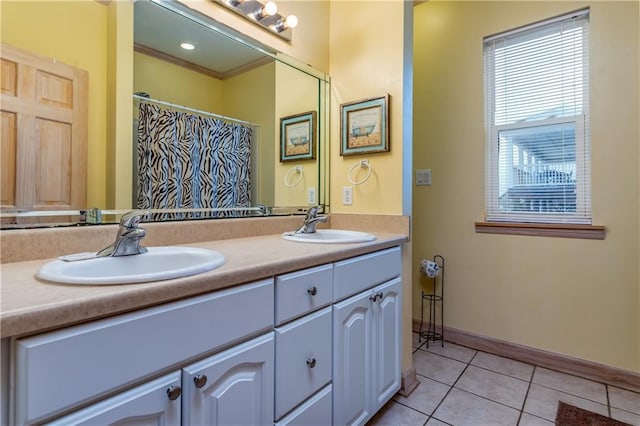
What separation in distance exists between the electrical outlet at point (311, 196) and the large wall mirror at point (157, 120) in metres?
0.03

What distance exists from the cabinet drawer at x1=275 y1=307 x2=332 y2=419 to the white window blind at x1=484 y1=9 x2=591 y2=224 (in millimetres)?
1618

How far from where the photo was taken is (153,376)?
0.67 meters

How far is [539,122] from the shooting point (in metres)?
2.02

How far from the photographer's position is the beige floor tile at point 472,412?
4.96 ft

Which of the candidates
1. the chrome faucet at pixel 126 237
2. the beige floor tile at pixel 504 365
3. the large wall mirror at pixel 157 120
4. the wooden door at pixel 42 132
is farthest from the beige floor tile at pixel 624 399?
the wooden door at pixel 42 132

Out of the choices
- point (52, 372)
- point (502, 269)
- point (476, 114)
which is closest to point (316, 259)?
point (52, 372)

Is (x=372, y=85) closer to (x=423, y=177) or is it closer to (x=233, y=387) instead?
(x=423, y=177)

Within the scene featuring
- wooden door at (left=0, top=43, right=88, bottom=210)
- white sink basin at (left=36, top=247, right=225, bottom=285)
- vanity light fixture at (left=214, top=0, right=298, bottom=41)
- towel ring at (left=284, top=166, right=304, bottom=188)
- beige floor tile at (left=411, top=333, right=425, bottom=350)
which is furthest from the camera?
beige floor tile at (left=411, top=333, right=425, bottom=350)

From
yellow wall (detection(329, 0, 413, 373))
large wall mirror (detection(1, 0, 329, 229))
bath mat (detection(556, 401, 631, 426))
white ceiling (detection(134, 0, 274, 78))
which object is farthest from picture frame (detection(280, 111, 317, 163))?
bath mat (detection(556, 401, 631, 426))

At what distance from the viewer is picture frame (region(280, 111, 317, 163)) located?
6.06 ft

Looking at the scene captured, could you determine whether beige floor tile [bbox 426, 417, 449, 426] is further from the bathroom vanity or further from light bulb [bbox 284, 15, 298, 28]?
light bulb [bbox 284, 15, 298, 28]

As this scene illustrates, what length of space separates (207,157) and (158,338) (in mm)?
956

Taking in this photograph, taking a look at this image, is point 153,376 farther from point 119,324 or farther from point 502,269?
point 502,269

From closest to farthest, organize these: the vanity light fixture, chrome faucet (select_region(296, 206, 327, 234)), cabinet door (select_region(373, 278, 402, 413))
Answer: cabinet door (select_region(373, 278, 402, 413)) < the vanity light fixture < chrome faucet (select_region(296, 206, 327, 234))
